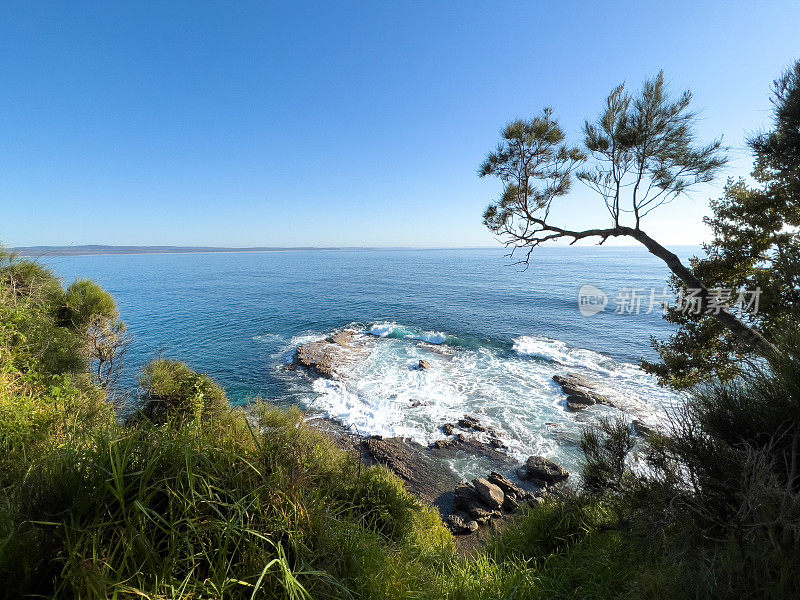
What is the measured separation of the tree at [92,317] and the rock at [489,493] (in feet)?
44.8

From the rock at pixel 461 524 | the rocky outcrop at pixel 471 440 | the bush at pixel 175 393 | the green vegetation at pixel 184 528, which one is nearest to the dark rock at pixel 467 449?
the rocky outcrop at pixel 471 440

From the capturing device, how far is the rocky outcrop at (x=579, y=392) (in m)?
15.3

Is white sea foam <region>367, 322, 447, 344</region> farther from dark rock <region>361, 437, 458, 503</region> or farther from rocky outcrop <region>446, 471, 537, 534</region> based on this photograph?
rocky outcrop <region>446, 471, 537, 534</region>

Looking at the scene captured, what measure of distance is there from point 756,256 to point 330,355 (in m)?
19.4

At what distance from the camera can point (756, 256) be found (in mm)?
6676

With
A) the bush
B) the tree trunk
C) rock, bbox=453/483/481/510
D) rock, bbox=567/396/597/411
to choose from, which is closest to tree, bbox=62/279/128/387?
the bush

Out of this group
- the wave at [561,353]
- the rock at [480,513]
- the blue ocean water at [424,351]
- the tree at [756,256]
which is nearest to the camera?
the tree at [756,256]

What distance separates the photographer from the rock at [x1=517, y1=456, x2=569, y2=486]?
427 inches

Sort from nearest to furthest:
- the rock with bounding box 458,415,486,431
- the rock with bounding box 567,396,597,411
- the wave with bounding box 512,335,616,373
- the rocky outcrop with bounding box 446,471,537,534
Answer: the rocky outcrop with bounding box 446,471,537,534
the rock with bounding box 458,415,486,431
the rock with bounding box 567,396,597,411
the wave with bounding box 512,335,616,373

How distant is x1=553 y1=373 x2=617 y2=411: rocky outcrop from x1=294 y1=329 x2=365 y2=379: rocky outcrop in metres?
12.4

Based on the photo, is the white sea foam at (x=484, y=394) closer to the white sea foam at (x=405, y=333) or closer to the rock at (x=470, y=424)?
the rock at (x=470, y=424)

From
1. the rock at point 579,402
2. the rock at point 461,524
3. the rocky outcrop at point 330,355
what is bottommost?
the rock at point 461,524

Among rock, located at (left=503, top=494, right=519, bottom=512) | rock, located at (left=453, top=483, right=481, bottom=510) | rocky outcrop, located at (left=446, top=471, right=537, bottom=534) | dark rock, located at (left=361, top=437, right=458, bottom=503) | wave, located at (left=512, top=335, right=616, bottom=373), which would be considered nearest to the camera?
rocky outcrop, located at (left=446, top=471, right=537, bottom=534)

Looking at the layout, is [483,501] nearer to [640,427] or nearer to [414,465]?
[414,465]
